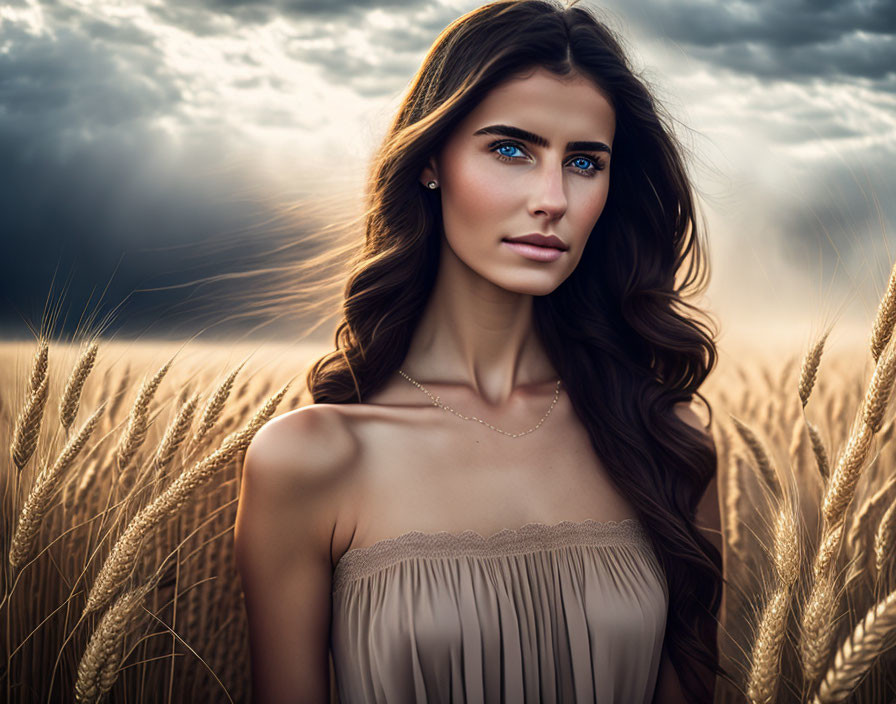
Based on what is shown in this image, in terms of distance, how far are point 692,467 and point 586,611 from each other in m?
0.59

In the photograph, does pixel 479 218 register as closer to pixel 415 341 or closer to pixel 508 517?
pixel 415 341

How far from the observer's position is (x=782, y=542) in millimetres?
1895

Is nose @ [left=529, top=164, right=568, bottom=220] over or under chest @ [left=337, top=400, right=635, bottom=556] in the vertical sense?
over

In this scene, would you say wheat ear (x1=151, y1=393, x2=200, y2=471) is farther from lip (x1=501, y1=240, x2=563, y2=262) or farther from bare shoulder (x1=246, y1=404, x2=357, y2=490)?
lip (x1=501, y1=240, x2=563, y2=262)

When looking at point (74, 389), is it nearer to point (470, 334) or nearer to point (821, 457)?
point (470, 334)

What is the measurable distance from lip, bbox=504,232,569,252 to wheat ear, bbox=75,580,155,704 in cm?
116

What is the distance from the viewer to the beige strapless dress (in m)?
1.88

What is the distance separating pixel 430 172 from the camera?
2123mm

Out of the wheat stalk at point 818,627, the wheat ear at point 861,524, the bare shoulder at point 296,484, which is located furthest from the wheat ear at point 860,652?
the bare shoulder at point 296,484

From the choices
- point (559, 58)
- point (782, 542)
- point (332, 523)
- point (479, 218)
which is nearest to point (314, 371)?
point (332, 523)

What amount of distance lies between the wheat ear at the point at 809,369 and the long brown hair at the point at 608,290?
1.24 feet

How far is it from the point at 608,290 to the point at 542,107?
0.70 metres

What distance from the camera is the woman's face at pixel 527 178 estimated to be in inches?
75.9

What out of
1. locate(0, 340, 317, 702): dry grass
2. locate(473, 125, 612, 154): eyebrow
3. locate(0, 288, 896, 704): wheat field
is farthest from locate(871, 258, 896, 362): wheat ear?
locate(0, 340, 317, 702): dry grass
